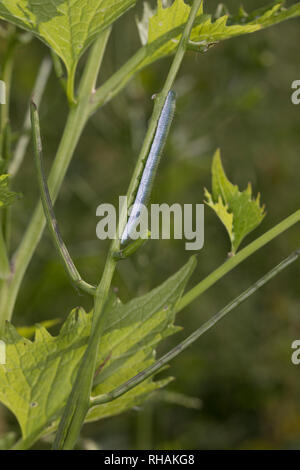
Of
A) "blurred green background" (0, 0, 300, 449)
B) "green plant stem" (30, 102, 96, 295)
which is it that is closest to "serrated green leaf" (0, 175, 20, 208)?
"green plant stem" (30, 102, 96, 295)

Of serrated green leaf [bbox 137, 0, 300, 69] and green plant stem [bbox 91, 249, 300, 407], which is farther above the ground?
serrated green leaf [bbox 137, 0, 300, 69]

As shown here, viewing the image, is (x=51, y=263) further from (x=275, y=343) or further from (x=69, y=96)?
(x=275, y=343)

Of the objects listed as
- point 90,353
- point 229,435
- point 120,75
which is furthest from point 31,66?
point 90,353

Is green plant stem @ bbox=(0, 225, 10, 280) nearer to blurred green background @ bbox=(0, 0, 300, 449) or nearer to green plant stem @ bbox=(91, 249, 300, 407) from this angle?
green plant stem @ bbox=(91, 249, 300, 407)

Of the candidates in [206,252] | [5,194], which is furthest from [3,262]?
[206,252]

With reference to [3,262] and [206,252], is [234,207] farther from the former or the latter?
[206,252]

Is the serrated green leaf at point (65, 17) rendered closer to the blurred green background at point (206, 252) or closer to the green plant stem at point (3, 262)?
the green plant stem at point (3, 262)
